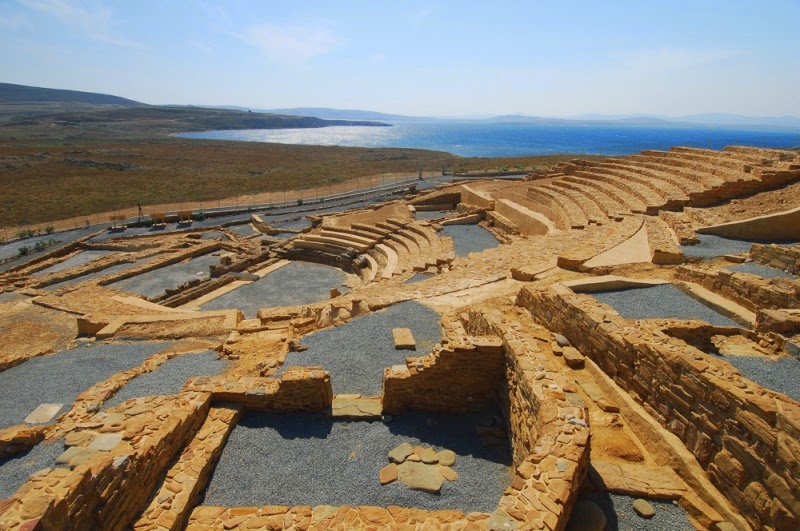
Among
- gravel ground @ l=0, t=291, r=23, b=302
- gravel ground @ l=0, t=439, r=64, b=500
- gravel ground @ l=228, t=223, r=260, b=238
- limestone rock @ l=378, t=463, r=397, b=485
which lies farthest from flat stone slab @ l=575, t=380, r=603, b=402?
gravel ground @ l=228, t=223, r=260, b=238

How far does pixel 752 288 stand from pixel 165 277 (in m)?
24.5

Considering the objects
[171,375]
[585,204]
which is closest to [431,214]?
[585,204]

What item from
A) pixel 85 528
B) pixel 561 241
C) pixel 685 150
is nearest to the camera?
pixel 85 528

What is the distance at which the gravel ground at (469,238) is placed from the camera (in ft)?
74.0

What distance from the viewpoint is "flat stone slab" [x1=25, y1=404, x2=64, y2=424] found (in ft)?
27.8

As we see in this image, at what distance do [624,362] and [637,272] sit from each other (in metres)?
6.30

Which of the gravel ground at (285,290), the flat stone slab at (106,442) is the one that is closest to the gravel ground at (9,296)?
the gravel ground at (285,290)

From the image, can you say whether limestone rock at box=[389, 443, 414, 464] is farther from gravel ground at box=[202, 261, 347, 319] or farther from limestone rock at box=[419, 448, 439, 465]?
gravel ground at box=[202, 261, 347, 319]

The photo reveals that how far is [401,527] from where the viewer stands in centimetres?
530

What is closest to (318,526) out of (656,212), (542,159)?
(656,212)

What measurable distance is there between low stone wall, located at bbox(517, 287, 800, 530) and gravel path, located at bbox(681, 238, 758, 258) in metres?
7.54

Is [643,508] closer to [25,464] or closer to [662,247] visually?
[25,464]

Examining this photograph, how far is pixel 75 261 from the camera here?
25703 millimetres

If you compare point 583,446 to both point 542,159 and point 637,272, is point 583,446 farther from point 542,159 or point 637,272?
point 542,159
